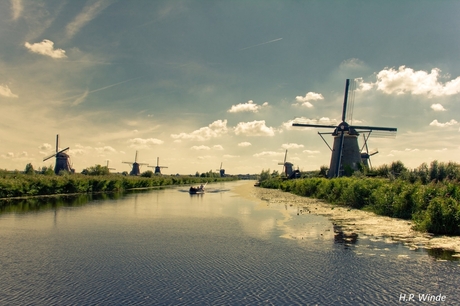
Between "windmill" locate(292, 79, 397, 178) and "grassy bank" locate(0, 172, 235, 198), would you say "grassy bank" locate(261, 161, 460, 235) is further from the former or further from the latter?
"grassy bank" locate(0, 172, 235, 198)

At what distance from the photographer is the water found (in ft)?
31.6

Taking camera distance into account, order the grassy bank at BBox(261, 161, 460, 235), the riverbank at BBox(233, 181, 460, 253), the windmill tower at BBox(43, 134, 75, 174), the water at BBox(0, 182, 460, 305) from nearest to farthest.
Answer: the water at BBox(0, 182, 460, 305) < the riverbank at BBox(233, 181, 460, 253) < the grassy bank at BBox(261, 161, 460, 235) < the windmill tower at BBox(43, 134, 75, 174)

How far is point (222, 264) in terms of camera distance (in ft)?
42.6

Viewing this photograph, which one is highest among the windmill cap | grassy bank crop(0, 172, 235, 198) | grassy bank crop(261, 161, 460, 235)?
the windmill cap

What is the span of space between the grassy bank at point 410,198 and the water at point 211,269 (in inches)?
174

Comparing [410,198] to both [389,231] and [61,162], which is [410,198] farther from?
[61,162]

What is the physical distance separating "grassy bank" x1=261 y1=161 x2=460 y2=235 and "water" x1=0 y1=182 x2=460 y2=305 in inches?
174

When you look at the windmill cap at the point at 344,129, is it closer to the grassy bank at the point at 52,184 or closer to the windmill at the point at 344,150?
the windmill at the point at 344,150

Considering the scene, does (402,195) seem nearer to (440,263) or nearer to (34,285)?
(440,263)

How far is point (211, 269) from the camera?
12.3 metres

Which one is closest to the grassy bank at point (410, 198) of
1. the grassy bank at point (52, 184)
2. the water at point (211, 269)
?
the water at point (211, 269)

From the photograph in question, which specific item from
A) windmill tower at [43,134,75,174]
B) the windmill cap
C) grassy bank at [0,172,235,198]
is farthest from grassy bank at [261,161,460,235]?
windmill tower at [43,134,75,174]

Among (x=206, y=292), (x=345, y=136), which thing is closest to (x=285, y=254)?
(x=206, y=292)

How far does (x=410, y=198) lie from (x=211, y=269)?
709 inches
